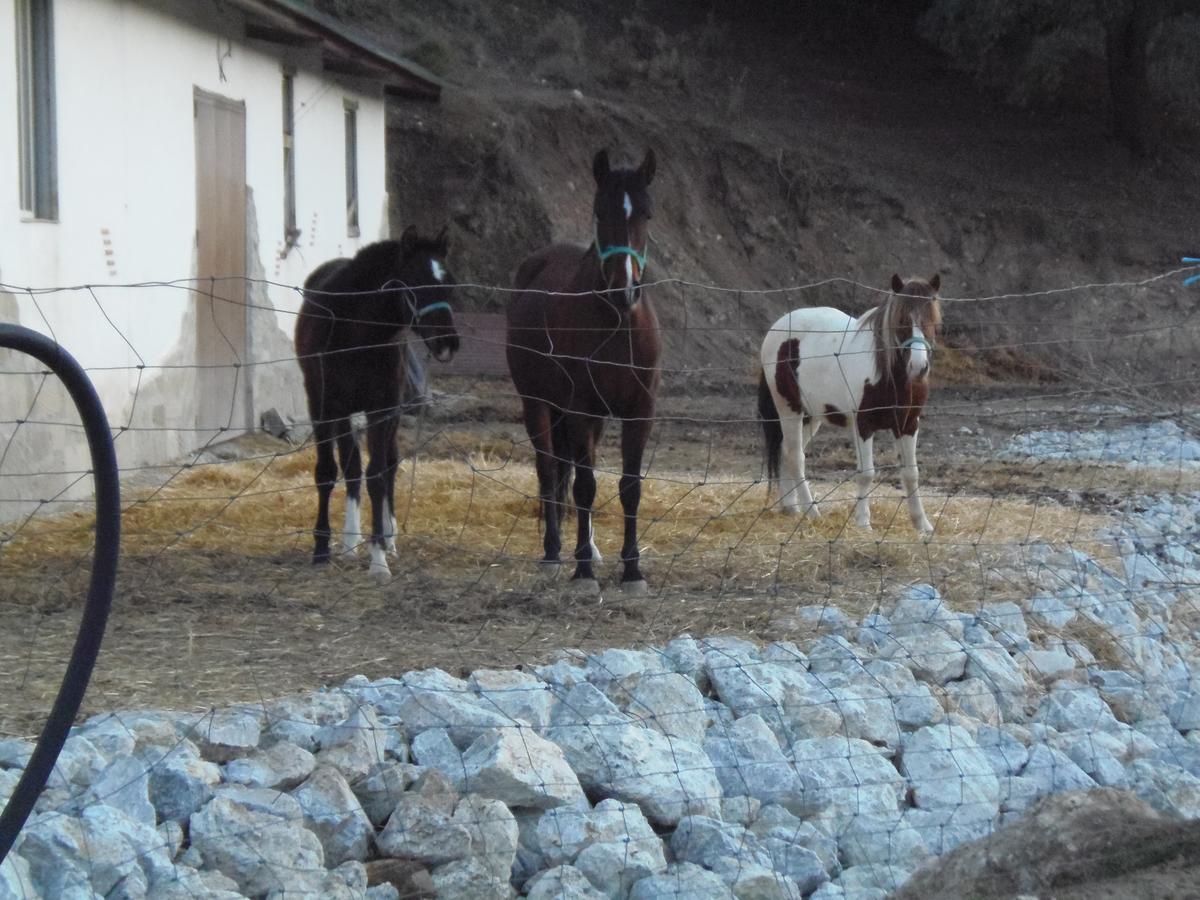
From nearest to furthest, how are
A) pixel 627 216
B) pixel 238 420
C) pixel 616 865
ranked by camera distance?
pixel 616 865 < pixel 627 216 < pixel 238 420

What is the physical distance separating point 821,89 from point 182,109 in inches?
725

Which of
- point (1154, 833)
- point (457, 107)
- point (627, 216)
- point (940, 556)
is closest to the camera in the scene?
point (1154, 833)

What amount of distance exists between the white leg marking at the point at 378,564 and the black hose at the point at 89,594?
3.63 m

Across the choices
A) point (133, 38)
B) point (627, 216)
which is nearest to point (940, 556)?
point (627, 216)

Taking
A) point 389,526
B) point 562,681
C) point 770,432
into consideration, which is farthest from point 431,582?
point 770,432

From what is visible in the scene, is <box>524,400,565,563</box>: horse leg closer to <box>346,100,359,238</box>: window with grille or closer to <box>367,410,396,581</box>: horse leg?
<box>367,410,396,581</box>: horse leg

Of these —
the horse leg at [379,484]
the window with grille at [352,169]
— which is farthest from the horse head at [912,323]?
the window with grille at [352,169]

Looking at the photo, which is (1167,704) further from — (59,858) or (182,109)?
(182,109)

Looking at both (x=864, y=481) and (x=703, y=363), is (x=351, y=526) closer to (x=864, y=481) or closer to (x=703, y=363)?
(x=864, y=481)

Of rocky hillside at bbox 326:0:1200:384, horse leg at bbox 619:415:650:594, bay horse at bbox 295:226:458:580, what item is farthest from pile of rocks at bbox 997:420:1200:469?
bay horse at bbox 295:226:458:580

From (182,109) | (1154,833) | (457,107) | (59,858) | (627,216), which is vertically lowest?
(1154,833)

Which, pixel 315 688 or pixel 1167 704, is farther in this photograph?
pixel 1167 704

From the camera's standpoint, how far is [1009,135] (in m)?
25.2

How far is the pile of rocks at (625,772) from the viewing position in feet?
12.1
